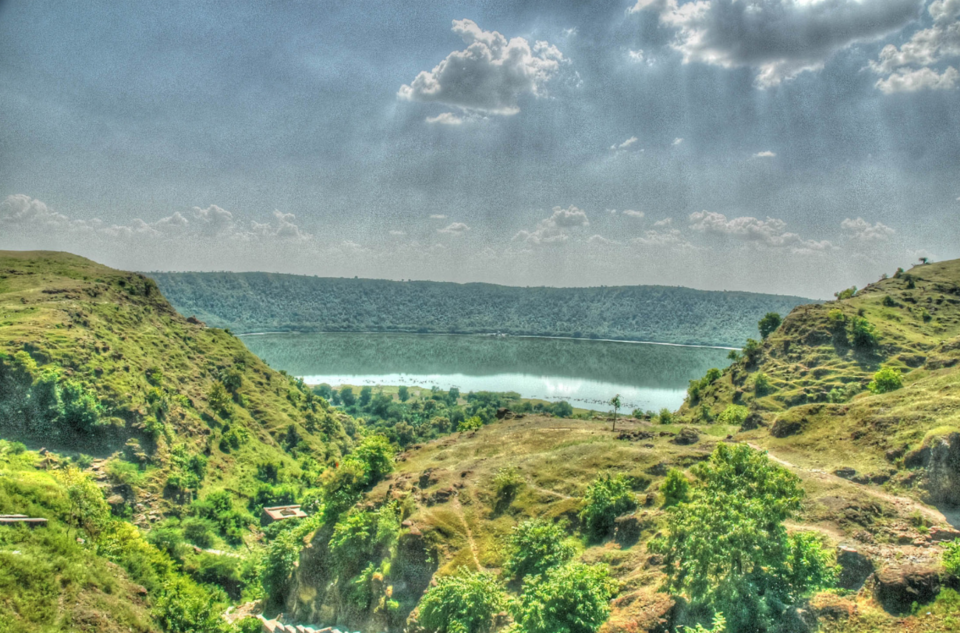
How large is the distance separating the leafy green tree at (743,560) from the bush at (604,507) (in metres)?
11.2

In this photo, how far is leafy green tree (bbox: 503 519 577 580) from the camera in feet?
95.0

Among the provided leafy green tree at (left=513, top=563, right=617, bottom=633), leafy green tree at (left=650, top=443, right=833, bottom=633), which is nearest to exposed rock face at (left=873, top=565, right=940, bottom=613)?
leafy green tree at (left=650, top=443, right=833, bottom=633)

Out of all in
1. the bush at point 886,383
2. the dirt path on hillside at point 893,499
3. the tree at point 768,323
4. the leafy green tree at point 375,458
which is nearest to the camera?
the dirt path on hillside at point 893,499

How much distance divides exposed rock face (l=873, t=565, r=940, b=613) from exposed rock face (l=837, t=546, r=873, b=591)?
92.6 inches

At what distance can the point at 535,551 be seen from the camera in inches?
1164

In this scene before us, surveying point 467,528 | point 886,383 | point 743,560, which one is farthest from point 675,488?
point 886,383

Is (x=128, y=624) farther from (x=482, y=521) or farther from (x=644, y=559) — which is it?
(x=644, y=559)

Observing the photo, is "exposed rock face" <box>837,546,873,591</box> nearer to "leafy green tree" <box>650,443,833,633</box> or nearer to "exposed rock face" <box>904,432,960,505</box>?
"leafy green tree" <box>650,443,833,633</box>

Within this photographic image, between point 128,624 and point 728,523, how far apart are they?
26449 mm

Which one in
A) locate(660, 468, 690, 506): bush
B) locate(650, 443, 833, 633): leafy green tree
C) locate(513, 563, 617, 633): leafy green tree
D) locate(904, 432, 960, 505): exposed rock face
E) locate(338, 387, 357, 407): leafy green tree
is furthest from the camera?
locate(338, 387, 357, 407): leafy green tree

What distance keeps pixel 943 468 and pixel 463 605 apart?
2529 centimetres

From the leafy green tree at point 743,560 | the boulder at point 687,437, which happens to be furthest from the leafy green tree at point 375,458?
the leafy green tree at point 743,560

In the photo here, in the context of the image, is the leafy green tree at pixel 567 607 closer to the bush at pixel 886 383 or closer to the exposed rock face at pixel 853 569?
the exposed rock face at pixel 853 569

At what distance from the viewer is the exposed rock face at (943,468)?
26555 millimetres
